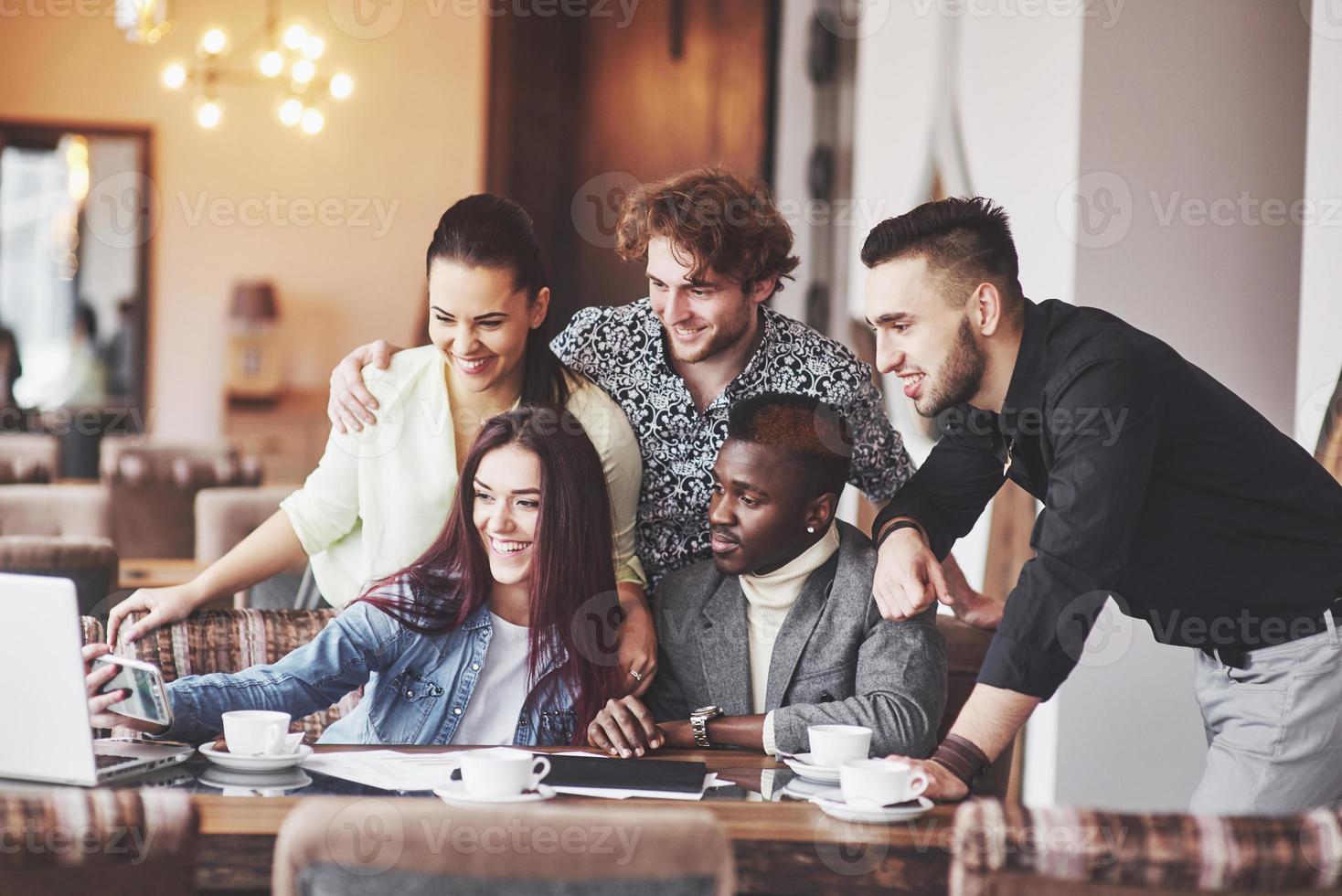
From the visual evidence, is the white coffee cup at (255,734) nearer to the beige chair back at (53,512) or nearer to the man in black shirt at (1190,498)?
the man in black shirt at (1190,498)

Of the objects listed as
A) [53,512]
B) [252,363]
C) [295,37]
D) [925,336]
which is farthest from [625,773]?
[252,363]

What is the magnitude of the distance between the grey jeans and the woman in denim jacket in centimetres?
90

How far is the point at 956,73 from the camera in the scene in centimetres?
437

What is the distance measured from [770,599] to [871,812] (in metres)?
0.68

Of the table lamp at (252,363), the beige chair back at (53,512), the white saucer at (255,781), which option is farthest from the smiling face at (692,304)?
the table lamp at (252,363)

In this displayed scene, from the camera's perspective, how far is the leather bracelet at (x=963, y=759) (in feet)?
5.12

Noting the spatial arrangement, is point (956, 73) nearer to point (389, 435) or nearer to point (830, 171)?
point (830, 171)

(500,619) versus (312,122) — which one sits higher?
(312,122)

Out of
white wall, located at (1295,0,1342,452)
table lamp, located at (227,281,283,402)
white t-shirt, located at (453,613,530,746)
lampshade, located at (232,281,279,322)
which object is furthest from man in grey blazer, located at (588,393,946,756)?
table lamp, located at (227,281,283,402)

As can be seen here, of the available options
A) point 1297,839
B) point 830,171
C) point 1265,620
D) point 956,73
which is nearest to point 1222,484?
point 1265,620

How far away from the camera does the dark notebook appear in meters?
1.56

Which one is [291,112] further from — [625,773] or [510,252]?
[625,773]

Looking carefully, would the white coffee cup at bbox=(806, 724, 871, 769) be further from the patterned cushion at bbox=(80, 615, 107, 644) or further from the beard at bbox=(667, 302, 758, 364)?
the patterned cushion at bbox=(80, 615, 107, 644)

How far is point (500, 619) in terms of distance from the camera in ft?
6.59
